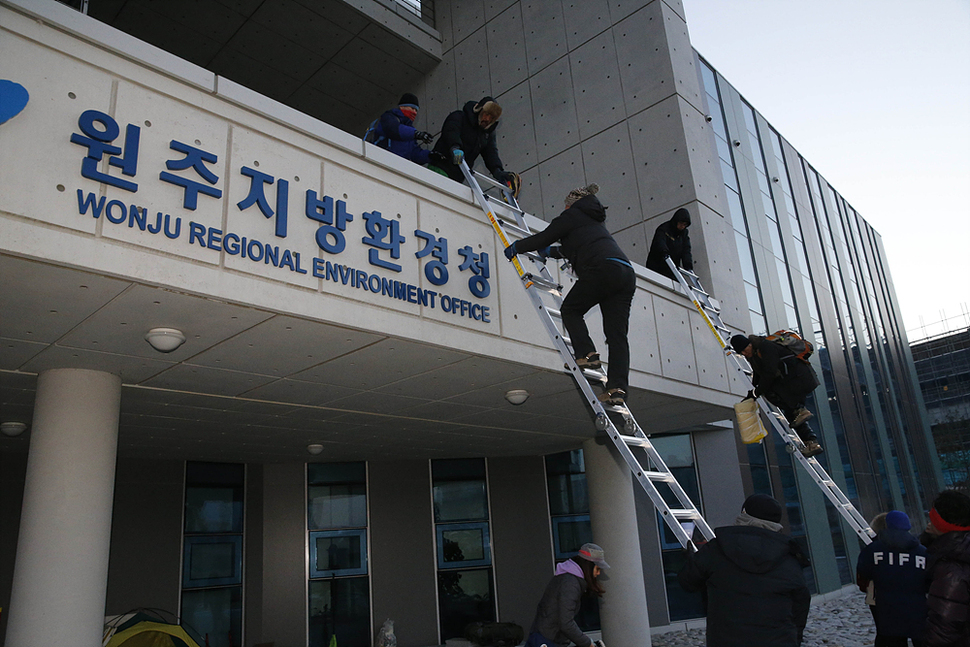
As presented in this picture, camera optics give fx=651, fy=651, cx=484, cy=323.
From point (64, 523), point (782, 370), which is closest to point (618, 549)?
point (782, 370)

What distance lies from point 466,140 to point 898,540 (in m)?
6.35

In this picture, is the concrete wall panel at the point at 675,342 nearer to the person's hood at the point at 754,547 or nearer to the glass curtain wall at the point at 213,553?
the person's hood at the point at 754,547

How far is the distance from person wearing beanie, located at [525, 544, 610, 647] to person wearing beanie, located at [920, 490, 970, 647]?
2.80m

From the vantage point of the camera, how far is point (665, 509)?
15.1 ft

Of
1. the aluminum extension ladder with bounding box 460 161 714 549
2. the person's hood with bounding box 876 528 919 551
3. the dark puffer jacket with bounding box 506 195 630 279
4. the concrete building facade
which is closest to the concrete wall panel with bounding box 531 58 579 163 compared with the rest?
the concrete building facade

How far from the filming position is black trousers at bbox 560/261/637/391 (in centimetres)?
567

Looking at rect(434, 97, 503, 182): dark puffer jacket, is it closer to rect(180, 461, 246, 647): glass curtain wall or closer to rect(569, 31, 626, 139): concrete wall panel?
rect(569, 31, 626, 139): concrete wall panel

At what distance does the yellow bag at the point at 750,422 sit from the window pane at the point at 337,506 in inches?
333

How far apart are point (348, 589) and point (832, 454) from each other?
42.8 ft

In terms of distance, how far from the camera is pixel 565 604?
20.7ft

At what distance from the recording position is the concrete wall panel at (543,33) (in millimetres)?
14828

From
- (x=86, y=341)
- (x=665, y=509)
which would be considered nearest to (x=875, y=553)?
(x=665, y=509)

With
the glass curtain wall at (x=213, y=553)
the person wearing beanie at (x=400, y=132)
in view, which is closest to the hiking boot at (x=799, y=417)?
the person wearing beanie at (x=400, y=132)

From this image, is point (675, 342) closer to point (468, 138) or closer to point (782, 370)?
point (782, 370)
